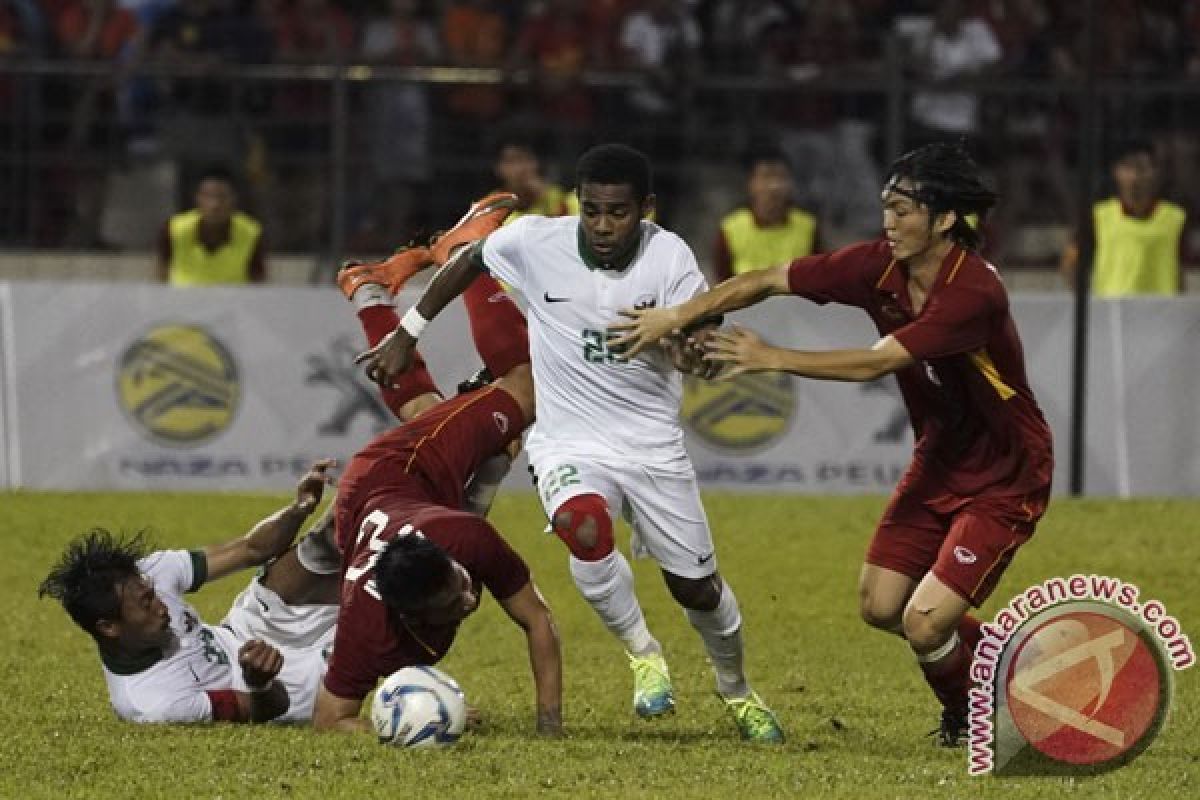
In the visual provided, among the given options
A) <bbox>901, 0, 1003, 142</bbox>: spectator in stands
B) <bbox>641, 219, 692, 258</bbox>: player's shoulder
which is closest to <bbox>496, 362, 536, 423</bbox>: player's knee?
<bbox>641, 219, 692, 258</bbox>: player's shoulder

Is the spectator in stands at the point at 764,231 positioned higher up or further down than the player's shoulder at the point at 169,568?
higher up

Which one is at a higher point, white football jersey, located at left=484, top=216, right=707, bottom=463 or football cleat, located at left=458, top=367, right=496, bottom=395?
white football jersey, located at left=484, top=216, right=707, bottom=463

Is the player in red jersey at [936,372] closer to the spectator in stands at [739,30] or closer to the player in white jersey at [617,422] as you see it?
the player in white jersey at [617,422]

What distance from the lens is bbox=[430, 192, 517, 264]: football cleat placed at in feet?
38.1

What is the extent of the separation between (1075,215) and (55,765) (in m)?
11.3

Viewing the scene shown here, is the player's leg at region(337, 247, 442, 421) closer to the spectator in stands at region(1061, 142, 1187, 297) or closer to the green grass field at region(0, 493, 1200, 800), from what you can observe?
the green grass field at region(0, 493, 1200, 800)

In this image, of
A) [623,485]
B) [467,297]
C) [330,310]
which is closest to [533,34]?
[330,310]

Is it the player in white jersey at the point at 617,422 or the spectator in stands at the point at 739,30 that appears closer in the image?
the player in white jersey at the point at 617,422

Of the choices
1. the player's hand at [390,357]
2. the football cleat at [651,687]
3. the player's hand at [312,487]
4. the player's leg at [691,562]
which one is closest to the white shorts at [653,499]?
the player's leg at [691,562]

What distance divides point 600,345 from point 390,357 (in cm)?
94

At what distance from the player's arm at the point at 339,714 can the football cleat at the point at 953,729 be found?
7.24 ft

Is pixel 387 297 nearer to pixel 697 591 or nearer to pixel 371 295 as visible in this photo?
pixel 371 295

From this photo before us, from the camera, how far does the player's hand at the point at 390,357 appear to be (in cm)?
1058

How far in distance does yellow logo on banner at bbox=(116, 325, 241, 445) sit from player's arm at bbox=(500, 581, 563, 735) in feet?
24.8
